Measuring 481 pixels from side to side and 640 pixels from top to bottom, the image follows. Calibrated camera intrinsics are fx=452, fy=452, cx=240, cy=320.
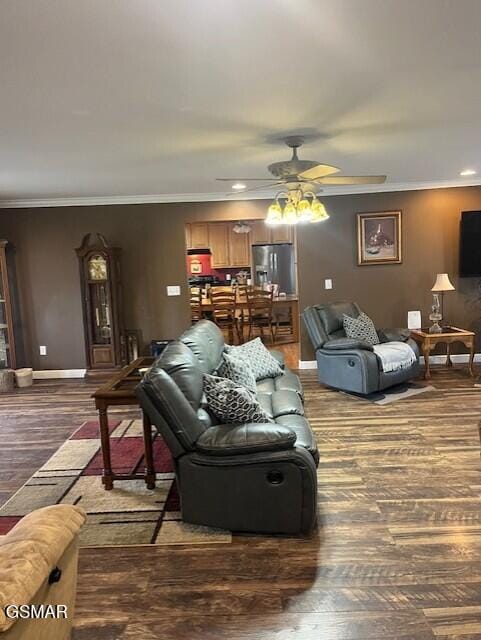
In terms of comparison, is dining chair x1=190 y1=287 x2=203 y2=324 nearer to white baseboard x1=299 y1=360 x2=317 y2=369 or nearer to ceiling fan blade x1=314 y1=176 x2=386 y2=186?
white baseboard x1=299 y1=360 x2=317 y2=369

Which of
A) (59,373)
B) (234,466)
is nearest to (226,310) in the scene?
(59,373)

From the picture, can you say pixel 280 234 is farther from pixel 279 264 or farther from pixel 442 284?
pixel 442 284

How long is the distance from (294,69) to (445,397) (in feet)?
11.8

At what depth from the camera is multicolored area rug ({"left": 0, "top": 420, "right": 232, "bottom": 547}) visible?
2434mm

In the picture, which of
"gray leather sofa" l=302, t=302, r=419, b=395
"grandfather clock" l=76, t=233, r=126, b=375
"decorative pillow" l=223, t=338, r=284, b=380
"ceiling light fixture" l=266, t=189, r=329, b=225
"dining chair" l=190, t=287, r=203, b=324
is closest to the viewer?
"ceiling light fixture" l=266, t=189, r=329, b=225

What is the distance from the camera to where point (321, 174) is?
325 cm

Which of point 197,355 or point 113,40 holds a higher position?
point 113,40

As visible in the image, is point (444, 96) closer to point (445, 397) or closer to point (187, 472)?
point (187, 472)

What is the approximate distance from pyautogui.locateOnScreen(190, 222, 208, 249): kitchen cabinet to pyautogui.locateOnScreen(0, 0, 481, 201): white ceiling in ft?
17.7

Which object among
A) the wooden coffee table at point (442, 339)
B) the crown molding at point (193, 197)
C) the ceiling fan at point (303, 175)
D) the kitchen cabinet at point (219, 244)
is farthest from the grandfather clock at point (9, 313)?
the wooden coffee table at point (442, 339)

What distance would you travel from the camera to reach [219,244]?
9688mm

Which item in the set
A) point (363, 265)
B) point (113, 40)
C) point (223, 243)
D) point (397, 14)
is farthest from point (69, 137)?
point (223, 243)

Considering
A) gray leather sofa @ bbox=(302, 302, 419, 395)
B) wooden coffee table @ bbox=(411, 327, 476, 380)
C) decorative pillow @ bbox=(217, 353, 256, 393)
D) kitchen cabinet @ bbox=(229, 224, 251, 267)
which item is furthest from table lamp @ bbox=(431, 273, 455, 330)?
kitchen cabinet @ bbox=(229, 224, 251, 267)

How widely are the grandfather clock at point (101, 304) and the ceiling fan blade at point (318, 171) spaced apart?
3285 mm
